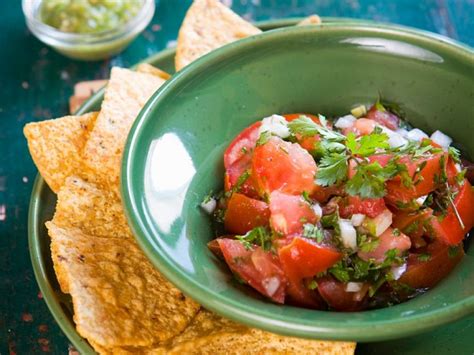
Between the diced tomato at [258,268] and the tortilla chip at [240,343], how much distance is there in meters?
0.18

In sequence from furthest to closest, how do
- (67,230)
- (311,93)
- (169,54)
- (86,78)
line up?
(86,78), (169,54), (311,93), (67,230)

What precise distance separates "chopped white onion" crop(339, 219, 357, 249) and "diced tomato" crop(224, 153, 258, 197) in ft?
1.04

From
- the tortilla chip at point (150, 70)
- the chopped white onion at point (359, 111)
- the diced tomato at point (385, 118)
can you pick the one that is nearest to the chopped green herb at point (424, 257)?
the diced tomato at point (385, 118)

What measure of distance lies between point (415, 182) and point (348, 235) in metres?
0.26

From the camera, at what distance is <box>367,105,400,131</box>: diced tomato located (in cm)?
260

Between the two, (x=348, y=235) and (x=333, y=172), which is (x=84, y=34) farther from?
(x=348, y=235)

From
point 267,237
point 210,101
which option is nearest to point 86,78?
point 210,101

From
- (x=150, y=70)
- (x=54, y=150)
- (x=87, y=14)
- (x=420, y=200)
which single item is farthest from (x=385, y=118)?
(x=87, y=14)

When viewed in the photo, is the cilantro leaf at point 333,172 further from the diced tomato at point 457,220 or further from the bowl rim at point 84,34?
the bowl rim at point 84,34

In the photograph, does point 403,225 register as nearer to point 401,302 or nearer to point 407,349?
point 401,302

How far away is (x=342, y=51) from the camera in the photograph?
2693 mm

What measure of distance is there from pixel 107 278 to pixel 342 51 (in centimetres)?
115

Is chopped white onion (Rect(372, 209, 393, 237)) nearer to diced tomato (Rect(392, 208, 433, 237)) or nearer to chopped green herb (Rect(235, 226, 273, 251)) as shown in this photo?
diced tomato (Rect(392, 208, 433, 237))

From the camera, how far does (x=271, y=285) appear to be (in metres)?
2.17
